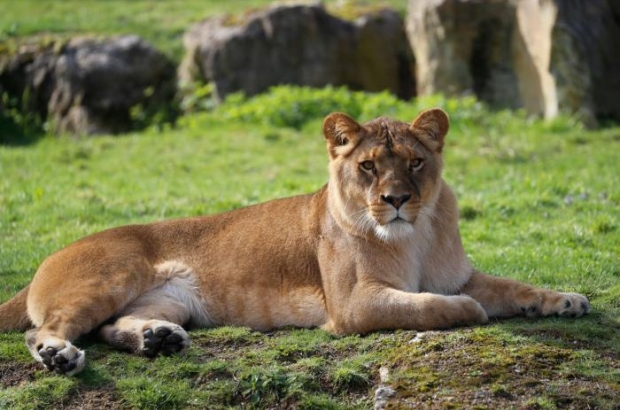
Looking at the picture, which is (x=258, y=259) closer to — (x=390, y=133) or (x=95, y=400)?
(x=390, y=133)

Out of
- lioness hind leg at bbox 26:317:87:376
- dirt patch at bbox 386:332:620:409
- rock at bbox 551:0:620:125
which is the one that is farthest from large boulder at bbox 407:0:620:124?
lioness hind leg at bbox 26:317:87:376

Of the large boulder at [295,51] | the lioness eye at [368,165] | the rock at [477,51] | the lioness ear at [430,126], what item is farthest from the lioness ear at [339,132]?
the large boulder at [295,51]

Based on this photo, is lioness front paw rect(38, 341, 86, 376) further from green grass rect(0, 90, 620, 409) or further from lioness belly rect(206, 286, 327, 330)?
lioness belly rect(206, 286, 327, 330)

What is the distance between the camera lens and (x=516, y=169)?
490 inches

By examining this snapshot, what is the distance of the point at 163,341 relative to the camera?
631 cm

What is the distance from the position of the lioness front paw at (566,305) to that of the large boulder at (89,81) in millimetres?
11465

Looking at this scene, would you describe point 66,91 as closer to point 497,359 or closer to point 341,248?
point 341,248

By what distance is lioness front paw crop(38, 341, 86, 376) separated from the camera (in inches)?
236

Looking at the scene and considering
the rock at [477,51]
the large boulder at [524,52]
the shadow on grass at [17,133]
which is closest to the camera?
the large boulder at [524,52]

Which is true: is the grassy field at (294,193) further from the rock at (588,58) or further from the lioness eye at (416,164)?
the lioness eye at (416,164)

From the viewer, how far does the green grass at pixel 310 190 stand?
18.5ft

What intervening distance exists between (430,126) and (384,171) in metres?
0.52

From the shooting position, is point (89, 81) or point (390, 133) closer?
point (390, 133)

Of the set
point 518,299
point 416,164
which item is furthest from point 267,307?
point 518,299
